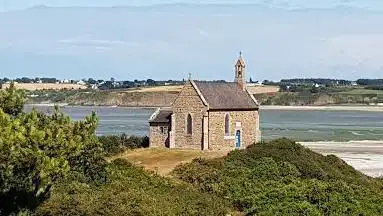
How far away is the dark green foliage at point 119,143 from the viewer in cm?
4153

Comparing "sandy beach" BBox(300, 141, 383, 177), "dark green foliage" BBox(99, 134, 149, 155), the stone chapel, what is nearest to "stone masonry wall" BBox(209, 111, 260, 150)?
the stone chapel

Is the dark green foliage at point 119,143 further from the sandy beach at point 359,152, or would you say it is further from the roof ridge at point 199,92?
the sandy beach at point 359,152

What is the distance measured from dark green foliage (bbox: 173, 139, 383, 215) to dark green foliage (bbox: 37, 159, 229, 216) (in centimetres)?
130

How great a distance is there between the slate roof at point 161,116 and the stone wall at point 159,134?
0.22 metres

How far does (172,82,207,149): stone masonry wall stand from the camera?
1711 inches

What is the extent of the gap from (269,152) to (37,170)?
21.2 m

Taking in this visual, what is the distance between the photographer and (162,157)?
4003cm

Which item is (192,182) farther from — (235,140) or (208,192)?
(235,140)

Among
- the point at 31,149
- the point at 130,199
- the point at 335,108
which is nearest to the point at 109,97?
the point at 335,108

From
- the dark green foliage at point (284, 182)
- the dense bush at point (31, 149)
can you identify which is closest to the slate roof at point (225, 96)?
the dark green foliage at point (284, 182)

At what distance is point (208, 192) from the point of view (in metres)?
32.6

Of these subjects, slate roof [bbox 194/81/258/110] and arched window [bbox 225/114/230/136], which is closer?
slate roof [bbox 194/81/258/110]

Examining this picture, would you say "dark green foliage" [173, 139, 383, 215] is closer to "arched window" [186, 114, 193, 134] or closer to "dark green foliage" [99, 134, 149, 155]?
"arched window" [186, 114, 193, 134]

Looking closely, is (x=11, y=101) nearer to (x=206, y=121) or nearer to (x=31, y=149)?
(x=31, y=149)
